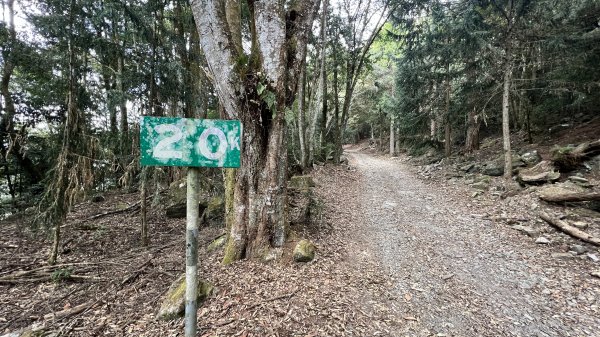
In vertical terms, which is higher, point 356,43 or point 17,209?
point 356,43

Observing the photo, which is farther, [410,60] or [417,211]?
[410,60]

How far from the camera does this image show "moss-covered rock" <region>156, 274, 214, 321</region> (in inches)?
129

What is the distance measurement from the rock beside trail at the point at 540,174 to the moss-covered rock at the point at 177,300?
9.33m

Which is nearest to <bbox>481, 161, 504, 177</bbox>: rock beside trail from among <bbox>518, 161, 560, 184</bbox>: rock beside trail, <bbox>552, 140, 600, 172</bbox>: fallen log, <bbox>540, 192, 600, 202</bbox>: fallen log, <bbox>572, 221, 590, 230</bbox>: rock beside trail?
<bbox>518, 161, 560, 184</bbox>: rock beside trail

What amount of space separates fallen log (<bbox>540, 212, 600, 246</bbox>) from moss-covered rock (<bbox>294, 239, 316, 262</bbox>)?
5326mm

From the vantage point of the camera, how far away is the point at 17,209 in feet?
26.3

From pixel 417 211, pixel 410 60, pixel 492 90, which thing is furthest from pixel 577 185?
pixel 410 60

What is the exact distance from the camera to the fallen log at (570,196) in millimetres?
6259

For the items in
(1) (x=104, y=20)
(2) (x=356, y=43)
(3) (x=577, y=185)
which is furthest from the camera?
(2) (x=356, y=43)

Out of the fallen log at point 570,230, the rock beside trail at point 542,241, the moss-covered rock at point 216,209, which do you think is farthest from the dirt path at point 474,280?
the moss-covered rock at point 216,209

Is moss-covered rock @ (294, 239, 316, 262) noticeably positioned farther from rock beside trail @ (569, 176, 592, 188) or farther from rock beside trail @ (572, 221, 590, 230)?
rock beside trail @ (569, 176, 592, 188)

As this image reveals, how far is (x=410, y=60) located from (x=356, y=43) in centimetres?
305

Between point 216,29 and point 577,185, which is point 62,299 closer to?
point 216,29

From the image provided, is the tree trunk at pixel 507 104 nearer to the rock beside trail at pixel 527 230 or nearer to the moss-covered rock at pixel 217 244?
the rock beside trail at pixel 527 230
